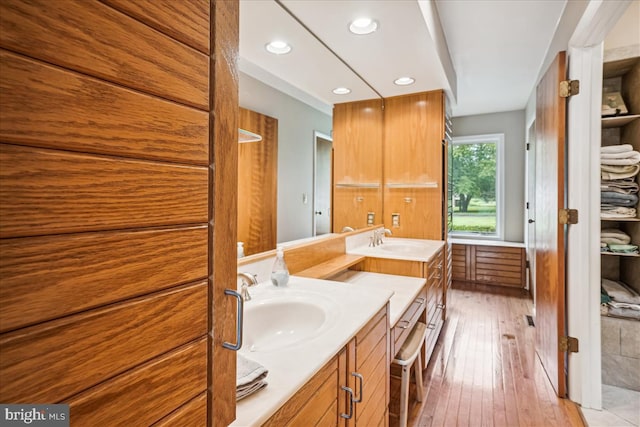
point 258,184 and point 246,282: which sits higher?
point 258,184

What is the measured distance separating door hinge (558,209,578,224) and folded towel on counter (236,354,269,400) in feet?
6.60

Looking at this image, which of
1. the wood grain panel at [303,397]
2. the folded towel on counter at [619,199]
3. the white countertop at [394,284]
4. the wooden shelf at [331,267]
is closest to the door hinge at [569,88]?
the folded towel on counter at [619,199]

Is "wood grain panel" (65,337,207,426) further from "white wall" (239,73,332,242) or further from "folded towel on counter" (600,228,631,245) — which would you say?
"folded towel on counter" (600,228,631,245)

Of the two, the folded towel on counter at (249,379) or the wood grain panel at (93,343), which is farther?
the folded towel on counter at (249,379)

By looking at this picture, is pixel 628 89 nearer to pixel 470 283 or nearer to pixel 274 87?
pixel 274 87

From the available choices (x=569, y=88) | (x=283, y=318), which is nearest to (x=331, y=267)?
(x=283, y=318)

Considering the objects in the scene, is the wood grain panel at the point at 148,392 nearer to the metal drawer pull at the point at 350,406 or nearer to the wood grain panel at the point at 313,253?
the metal drawer pull at the point at 350,406

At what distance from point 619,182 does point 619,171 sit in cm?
8

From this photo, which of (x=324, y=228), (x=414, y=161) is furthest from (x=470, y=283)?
(x=324, y=228)

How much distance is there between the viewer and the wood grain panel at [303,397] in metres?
0.70

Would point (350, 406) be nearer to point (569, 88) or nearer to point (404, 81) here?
point (569, 88)

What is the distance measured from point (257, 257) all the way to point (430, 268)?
143 cm

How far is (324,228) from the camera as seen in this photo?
7.14 feet

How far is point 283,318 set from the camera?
50.9 inches
